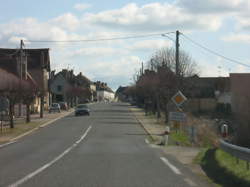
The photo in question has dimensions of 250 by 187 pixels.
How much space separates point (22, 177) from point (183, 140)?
60.3 ft

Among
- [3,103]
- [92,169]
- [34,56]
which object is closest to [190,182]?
[92,169]

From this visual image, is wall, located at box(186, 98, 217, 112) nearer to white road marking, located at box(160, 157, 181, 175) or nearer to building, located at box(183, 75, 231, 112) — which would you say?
building, located at box(183, 75, 231, 112)

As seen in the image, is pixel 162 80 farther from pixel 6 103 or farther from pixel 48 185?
pixel 48 185

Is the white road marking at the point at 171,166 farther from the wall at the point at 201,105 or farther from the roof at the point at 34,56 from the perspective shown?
the roof at the point at 34,56

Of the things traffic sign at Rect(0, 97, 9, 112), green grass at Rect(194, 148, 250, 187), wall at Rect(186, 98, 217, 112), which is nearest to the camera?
green grass at Rect(194, 148, 250, 187)

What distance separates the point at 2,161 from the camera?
19781 mm

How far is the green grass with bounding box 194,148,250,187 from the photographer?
44.5 feet

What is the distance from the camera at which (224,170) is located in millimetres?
15766

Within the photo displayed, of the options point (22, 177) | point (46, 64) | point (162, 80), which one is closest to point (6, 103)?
point (162, 80)

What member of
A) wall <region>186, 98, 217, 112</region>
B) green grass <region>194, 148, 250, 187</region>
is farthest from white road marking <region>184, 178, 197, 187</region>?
wall <region>186, 98, 217, 112</region>

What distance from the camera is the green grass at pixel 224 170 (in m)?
13.6

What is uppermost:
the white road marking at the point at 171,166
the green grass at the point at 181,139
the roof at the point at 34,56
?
the roof at the point at 34,56

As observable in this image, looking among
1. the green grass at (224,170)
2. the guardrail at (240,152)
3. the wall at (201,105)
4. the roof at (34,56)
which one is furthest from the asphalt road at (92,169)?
the roof at (34,56)

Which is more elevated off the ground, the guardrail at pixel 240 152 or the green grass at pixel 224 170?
the guardrail at pixel 240 152
